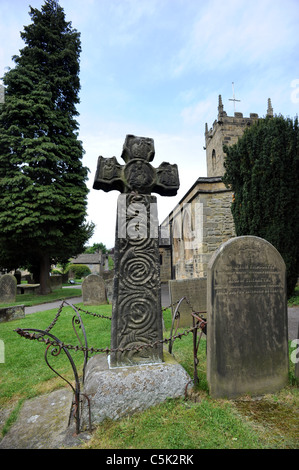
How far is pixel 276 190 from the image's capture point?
26.1 feet

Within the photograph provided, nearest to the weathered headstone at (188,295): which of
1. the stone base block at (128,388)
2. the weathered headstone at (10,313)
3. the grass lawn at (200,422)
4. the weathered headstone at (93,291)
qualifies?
the grass lawn at (200,422)

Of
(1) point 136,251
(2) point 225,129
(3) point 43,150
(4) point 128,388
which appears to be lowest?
(4) point 128,388

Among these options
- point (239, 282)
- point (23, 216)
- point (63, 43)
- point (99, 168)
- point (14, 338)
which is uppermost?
point (63, 43)

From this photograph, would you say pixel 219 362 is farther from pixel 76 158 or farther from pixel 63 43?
pixel 63 43

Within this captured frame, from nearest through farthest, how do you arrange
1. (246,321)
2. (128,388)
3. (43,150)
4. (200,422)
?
(200,422) < (128,388) < (246,321) < (43,150)

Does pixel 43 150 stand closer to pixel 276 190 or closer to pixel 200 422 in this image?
pixel 276 190

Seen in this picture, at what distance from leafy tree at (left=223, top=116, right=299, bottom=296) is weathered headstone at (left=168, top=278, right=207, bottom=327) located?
10.2 ft

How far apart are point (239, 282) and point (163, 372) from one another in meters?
1.28

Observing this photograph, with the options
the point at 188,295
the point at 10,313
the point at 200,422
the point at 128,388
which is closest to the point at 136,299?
the point at 128,388

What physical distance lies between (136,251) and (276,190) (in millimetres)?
6787

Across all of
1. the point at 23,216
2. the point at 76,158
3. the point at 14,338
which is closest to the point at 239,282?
the point at 14,338

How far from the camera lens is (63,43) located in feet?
54.2

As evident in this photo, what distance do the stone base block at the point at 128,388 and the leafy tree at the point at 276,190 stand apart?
256 inches

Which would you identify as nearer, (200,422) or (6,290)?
(200,422)
